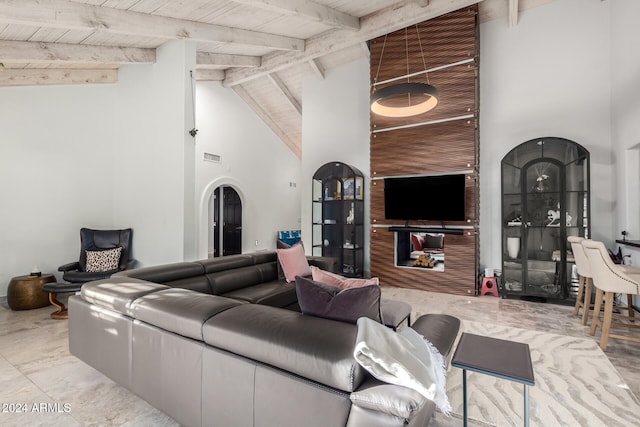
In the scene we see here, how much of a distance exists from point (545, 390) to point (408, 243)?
3.47m

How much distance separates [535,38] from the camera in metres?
4.92

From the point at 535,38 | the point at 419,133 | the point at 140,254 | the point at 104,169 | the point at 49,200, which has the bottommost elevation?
the point at 140,254

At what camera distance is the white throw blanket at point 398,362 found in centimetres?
111

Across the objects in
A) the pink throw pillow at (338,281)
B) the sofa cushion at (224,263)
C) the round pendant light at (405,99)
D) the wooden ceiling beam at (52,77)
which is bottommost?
the sofa cushion at (224,263)

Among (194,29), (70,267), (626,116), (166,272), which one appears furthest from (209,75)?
(626,116)

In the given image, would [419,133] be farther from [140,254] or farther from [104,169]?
[104,169]

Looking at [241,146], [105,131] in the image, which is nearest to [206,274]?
[105,131]

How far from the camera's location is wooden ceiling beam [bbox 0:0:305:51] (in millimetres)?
3256

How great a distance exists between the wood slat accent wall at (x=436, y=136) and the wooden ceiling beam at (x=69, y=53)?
3798 millimetres

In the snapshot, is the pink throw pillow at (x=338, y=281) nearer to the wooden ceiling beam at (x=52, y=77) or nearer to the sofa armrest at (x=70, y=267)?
the sofa armrest at (x=70, y=267)

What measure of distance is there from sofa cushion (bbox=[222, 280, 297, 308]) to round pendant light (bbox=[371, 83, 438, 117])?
2426mm

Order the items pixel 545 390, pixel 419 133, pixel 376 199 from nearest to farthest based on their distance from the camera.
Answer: pixel 545 390 → pixel 419 133 → pixel 376 199

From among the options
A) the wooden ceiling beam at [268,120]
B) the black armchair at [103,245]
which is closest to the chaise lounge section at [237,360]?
the black armchair at [103,245]

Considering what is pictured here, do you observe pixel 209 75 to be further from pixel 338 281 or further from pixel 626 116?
pixel 626 116
